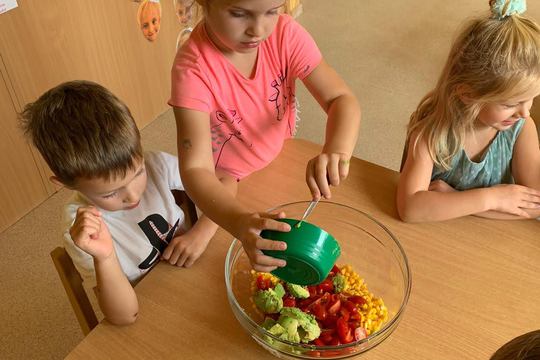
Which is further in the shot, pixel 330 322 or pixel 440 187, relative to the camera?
pixel 440 187

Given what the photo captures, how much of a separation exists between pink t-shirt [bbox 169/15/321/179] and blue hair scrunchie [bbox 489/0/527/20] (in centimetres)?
37

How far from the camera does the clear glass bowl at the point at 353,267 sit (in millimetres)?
689

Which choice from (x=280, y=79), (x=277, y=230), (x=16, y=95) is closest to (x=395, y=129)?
(x=280, y=79)

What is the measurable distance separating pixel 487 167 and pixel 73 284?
0.89m

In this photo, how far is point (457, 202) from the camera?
0.94 m

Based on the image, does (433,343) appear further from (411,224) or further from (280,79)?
(280,79)

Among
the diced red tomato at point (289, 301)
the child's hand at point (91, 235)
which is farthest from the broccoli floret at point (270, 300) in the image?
the child's hand at point (91, 235)

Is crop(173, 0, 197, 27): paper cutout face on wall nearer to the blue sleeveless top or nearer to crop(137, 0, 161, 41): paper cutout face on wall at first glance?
crop(137, 0, 161, 41): paper cutout face on wall

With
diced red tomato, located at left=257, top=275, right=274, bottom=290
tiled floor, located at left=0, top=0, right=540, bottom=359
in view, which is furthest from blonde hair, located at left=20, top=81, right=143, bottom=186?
tiled floor, located at left=0, top=0, right=540, bottom=359

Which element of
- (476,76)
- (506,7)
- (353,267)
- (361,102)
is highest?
(506,7)

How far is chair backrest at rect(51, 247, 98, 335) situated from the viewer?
839mm

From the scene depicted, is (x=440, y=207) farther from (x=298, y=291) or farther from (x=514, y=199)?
(x=298, y=291)

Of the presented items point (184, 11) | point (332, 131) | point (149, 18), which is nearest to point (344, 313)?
point (332, 131)

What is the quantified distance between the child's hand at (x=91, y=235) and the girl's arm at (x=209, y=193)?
184mm
